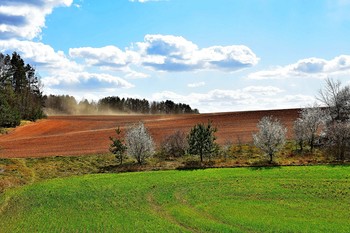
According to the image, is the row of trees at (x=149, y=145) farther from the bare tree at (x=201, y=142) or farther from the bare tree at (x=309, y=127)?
the bare tree at (x=309, y=127)

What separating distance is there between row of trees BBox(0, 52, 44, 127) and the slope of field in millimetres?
3537

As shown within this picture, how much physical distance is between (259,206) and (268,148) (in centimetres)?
1987

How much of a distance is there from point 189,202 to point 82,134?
51.4 m

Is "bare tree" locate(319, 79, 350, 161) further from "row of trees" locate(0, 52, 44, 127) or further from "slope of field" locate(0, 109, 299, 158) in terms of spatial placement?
"row of trees" locate(0, 52, 44, 127)

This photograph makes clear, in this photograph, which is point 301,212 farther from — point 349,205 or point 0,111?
point 0,111

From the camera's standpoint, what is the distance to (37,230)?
29297 millimetres

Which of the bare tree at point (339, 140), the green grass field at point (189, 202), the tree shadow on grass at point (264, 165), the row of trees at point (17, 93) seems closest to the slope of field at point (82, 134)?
the row of trees at point (17, 93)

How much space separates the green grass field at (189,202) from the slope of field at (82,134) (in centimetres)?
1925

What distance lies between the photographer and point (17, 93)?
104 meters

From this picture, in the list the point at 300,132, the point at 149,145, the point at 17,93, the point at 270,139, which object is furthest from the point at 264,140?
the point at 17,93

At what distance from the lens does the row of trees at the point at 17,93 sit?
85688 mm

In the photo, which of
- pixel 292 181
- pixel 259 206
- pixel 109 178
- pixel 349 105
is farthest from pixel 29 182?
pixel 349 105

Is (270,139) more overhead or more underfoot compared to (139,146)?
more overhead

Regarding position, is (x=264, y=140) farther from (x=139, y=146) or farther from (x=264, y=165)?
(x=139, y=146)
